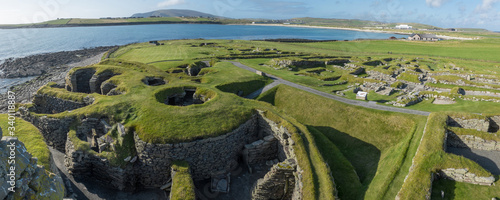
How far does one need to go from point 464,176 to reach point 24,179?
26.0 metres

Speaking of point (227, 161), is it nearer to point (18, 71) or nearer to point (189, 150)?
point (189, 150)

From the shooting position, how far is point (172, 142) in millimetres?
19844

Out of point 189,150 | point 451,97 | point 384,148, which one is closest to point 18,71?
point 189,150

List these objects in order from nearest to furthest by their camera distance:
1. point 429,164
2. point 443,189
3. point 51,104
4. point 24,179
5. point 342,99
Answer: point 24,179 → point 443,189 → point 429,164 → point 51,104 → point 342,99

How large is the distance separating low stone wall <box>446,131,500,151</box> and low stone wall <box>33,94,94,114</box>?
39.7 metres

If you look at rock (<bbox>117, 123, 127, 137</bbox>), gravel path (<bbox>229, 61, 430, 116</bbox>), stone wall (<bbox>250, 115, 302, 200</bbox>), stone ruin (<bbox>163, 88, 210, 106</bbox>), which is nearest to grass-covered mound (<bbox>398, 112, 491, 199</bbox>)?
gravel path (<bbox>229, 61, 430, 116</bbox>)

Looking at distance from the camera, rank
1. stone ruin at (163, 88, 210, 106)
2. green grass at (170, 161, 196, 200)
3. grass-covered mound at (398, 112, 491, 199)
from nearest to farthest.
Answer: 1. grass-covered mound at (398, 112, 491, 199)
2. green grass at (170, 161, 196, 200)
3. stone ruin at (163, 88, 210, 106)

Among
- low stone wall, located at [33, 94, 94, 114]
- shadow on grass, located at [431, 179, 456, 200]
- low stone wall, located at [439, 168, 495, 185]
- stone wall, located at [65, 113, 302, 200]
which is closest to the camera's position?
shadow on grass, located at [431, 179, 456, 200]

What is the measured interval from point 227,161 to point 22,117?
24.0 metres

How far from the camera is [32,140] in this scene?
63.1ft

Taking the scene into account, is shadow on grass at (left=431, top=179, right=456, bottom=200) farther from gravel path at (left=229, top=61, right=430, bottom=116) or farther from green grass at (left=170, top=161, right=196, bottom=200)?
green grass at (left=170, top=161, right=196, bottom=200)

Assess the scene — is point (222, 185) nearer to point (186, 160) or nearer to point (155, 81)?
point (186, 160)

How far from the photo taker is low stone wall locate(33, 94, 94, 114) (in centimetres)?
2870

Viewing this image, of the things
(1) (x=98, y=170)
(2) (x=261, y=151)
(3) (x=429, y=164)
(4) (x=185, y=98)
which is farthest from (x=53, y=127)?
(3) (x=429, y=164)
